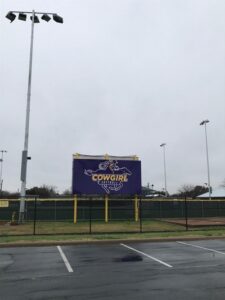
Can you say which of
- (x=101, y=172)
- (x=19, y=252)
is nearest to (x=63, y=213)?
(x=101, y=172)

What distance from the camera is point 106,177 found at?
32156 mm

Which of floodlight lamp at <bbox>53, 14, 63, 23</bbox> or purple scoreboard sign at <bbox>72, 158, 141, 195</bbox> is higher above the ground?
floodlight lamp at <bbox>53, 14, 63, 23</bbox>

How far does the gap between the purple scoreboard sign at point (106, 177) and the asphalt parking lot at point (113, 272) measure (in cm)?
1580

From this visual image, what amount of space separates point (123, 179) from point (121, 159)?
1.55 metres

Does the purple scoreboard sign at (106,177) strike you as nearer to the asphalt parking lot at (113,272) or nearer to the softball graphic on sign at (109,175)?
the softball graphic on sign at (109,175)

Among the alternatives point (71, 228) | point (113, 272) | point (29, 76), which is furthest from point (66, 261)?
point (29, 76)

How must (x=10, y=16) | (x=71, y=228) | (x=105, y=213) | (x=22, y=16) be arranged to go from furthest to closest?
(x=105, y=213) < (x=22, y=16) < (x=10, y=16) < (x=71, y=228)

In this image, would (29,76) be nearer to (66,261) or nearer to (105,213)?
(105,213)

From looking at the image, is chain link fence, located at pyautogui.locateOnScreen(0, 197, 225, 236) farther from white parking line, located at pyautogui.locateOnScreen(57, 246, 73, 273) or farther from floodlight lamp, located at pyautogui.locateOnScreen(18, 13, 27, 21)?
white parking line, located at pyautogui.locateOnScreen(57, 246, 73, 273)

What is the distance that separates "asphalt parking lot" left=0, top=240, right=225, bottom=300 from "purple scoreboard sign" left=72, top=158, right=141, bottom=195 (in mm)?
15800

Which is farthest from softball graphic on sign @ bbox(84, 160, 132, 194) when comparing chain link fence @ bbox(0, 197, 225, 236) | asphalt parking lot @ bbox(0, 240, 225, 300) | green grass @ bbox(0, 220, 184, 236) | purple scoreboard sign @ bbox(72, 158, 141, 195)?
asphalt parking lot @ bbox(0, 240, 225, 300)

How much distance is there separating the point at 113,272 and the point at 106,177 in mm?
21921

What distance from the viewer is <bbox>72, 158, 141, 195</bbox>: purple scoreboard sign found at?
104 ft

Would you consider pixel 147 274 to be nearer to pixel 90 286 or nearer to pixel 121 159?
pixel 90 286
